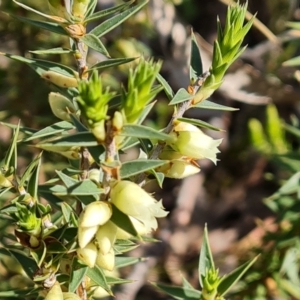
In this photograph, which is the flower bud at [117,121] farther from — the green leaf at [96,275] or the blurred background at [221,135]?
the blurred background at [221,135]

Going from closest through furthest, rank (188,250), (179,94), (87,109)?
(87,109)
(179,94)
(188,250)

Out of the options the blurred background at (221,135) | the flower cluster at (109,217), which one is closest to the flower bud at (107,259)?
the flower cluster at (109,217)

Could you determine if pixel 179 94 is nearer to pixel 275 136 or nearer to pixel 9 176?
pixel 9 176

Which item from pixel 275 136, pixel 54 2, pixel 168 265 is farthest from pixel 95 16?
pixel 168 265

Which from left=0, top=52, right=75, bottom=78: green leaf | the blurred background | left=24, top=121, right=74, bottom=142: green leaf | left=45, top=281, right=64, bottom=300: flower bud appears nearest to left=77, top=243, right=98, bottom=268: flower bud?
left=45, top=281, right=64, bottom=300: flower bud

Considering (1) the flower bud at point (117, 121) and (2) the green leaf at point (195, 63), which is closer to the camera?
(1) the flower bud at point (117, 121)
